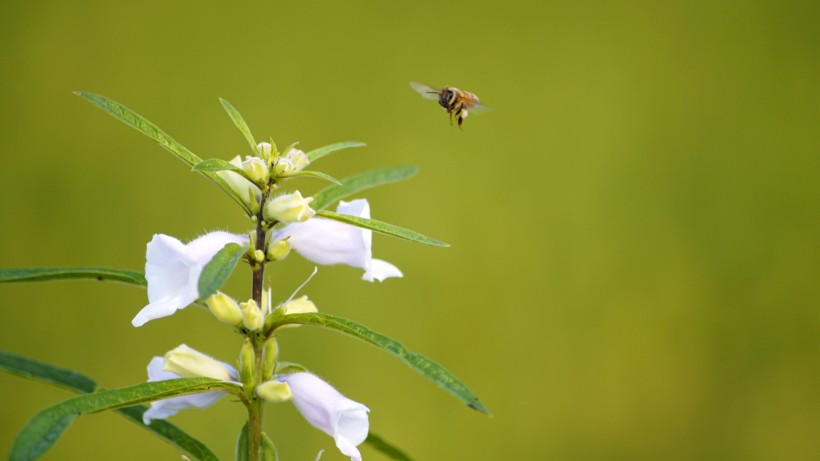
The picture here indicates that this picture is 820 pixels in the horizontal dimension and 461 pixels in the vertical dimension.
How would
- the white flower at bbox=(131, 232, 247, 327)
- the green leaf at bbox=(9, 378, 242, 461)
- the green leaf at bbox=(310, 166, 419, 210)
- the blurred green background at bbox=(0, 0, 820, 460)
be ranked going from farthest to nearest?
the blurred green background at bbox=(0, 0, 820, 460) < the green leaf at bbox=(310, 166, 419, 210) < the white flower at bbox=(131, 232, 247, 327) < the green leaf at bbox=(9, 378, 242, 461)

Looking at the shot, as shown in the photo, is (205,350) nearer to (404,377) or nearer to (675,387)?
(404,377)

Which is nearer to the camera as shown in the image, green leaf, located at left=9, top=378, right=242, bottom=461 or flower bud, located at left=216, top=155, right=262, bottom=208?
green leaf, located at left=9, top=378, right=242, bottom=461

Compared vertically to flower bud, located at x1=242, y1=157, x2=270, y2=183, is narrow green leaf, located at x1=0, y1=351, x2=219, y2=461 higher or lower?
lower

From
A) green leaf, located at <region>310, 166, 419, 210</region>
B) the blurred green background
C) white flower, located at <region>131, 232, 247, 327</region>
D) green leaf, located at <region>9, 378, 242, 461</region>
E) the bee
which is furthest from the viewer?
the blurred green background

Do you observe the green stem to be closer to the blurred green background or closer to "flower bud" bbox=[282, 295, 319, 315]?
"flower bud" bbox=[282, 295, 319, 315]

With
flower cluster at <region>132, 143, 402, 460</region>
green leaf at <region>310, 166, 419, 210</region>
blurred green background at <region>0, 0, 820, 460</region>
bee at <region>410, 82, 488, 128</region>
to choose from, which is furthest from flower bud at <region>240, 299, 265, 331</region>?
blurred green background at <region>0, 0, 820, 460</region>

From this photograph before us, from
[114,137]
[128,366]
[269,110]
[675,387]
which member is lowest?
[128,366]

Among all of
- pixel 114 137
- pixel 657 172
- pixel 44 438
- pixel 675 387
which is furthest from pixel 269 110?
pixel 44 438

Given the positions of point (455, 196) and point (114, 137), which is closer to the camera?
→ point (114, 137)
